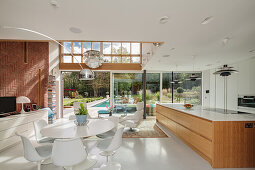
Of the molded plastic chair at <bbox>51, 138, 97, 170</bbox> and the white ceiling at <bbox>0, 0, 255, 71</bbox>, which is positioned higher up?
the white ceiling at <bbox>0, 0, 255, 71</bbox>

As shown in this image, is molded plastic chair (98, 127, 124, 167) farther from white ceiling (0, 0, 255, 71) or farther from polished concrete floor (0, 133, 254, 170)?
white ceiling (0, 0, 255, 71)

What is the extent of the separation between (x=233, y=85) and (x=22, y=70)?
27.3 ft

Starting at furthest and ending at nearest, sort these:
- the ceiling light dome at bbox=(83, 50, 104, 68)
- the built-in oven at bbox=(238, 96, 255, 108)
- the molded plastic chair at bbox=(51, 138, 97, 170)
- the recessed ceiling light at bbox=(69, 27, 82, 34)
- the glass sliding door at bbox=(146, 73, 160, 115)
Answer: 1. the glass sliding door at bbox=(146, 73, 160, 115)
2. the built-in oven at bbox=(238, 96, 255, 108)
3. the ceiling light dome at bbox=(83, 50, 104, 68)
4. the recessed ceiling light at bbox=(69, 27, 82, 34)
5. the molded plastic chair at bbox=(51, 138, 97, 170)

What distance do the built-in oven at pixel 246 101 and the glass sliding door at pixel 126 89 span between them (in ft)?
13.9

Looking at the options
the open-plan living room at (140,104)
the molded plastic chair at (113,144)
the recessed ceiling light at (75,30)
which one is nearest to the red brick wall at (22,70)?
the open-plan living room at (140,104)

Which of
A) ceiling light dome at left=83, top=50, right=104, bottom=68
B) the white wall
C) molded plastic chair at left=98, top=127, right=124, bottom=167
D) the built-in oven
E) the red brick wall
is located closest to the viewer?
molded plastic chair at left=98, top=127, right=124, bottom=167

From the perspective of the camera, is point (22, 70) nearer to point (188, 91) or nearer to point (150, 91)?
point (150, 91)

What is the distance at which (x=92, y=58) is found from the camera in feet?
9.64

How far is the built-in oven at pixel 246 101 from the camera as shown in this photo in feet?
14.2

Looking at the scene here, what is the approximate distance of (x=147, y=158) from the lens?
2789 mm

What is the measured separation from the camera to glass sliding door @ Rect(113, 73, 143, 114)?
7.04 meters

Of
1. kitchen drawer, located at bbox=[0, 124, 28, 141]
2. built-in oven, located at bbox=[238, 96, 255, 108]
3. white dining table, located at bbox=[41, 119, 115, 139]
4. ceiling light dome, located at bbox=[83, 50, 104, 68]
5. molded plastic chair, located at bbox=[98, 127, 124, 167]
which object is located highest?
ceiling light dome, located at bbox=[83, 50, 104, 68]

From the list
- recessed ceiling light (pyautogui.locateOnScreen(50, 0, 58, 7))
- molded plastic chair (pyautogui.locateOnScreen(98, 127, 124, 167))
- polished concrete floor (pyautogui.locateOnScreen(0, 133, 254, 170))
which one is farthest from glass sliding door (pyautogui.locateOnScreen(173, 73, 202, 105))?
recessed ceiling light (pyautogui.locateOnScreen(50, 0, 58, 7))

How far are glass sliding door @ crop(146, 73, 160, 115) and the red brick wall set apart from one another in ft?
16.8
